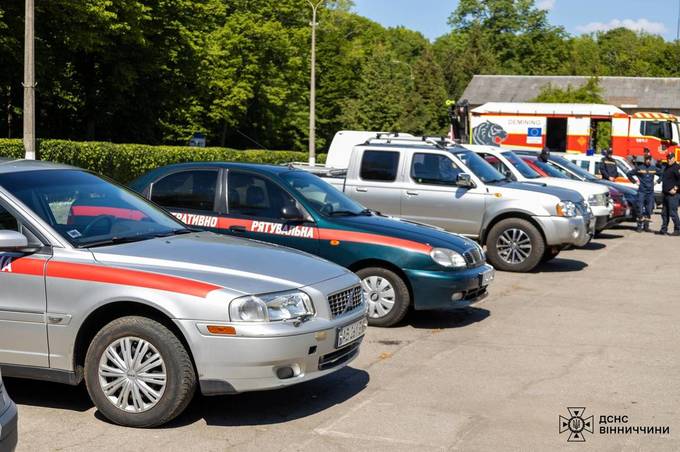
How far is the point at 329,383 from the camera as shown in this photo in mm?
7422

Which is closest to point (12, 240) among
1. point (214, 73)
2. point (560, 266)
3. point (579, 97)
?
point (560, 266)

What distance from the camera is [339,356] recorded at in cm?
648

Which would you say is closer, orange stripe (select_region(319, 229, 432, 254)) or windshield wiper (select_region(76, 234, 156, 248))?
windshield wiper (select_region(76, 234, 156, 248))

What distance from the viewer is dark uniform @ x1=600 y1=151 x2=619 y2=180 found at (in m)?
25.6

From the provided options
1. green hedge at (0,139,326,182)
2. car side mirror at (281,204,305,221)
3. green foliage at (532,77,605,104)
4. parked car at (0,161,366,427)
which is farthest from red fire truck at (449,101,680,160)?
parked car at (0,161,366,427)

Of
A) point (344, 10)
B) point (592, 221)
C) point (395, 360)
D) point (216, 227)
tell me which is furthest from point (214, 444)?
point (344, 10)

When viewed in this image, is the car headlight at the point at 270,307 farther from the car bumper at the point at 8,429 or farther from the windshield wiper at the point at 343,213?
the windshield wiper at the point at 343,213

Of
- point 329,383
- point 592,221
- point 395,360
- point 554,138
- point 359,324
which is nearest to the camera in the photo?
point 359,324

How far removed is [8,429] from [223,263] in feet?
7.58

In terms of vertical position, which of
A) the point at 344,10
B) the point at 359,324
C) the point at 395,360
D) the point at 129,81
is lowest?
the point at 395,360

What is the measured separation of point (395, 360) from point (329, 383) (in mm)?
1067

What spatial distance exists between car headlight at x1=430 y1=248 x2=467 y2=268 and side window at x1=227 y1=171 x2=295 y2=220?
4.96 ft

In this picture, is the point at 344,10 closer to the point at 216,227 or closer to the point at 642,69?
the point at 642,69

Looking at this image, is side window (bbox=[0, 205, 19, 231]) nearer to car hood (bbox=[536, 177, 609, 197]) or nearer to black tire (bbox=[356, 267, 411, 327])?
black tire (bbox=[356, 267, 411, 327])
